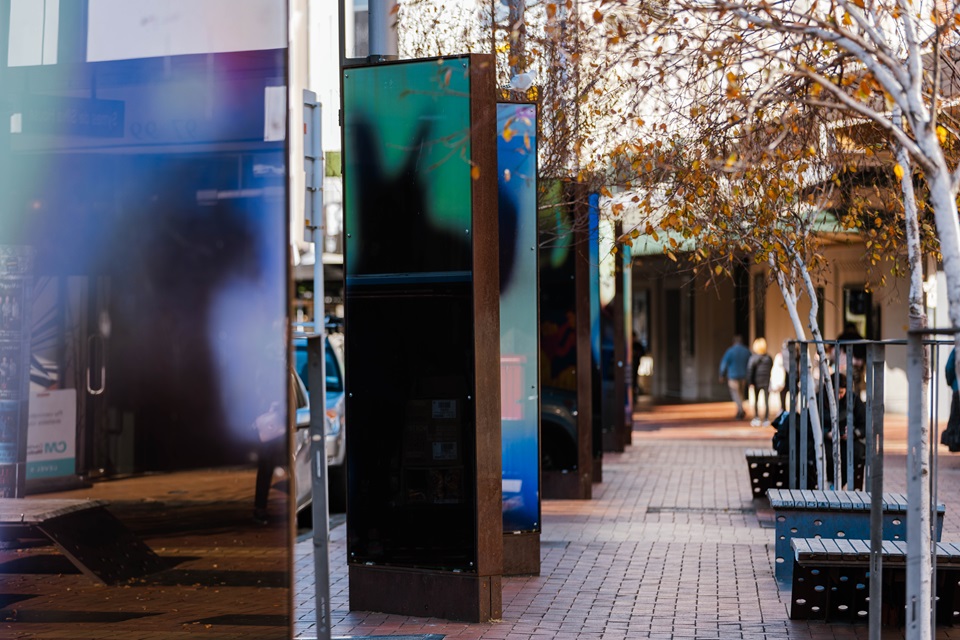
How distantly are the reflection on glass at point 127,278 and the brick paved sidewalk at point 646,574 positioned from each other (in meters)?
1.26

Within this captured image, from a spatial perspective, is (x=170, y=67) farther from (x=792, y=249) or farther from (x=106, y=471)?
(x=792, y=249)

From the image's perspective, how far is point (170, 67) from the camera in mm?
6457

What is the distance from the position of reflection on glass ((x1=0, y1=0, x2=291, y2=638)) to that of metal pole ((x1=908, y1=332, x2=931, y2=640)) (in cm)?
259

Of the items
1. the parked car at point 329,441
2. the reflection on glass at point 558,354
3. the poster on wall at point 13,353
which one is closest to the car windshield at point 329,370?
the parked car at point 329,441

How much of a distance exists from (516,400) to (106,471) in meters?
3.72

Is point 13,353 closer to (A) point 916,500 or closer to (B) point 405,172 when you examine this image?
(B) point 405,172

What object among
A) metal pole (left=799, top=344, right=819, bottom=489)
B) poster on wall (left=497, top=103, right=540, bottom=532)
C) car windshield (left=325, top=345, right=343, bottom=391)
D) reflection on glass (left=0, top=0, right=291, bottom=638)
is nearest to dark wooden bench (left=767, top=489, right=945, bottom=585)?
poster on wall (left=497, top=103, right=540, bottom=532)

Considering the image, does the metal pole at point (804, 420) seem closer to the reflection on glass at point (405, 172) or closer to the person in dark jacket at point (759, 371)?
the reflection on glass at point (405, 172)

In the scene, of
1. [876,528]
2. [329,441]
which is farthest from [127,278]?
[329,441]

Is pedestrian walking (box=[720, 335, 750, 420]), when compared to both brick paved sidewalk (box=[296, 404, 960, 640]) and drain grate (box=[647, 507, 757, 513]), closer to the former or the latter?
brick paved sidewalk (box=[296, 404, 960, 640])

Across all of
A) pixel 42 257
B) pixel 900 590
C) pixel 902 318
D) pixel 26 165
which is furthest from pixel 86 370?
pixel 902 318

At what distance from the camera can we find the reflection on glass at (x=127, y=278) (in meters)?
6.13

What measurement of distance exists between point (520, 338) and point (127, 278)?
390 centimetres

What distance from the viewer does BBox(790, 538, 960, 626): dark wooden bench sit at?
7.00 metres
